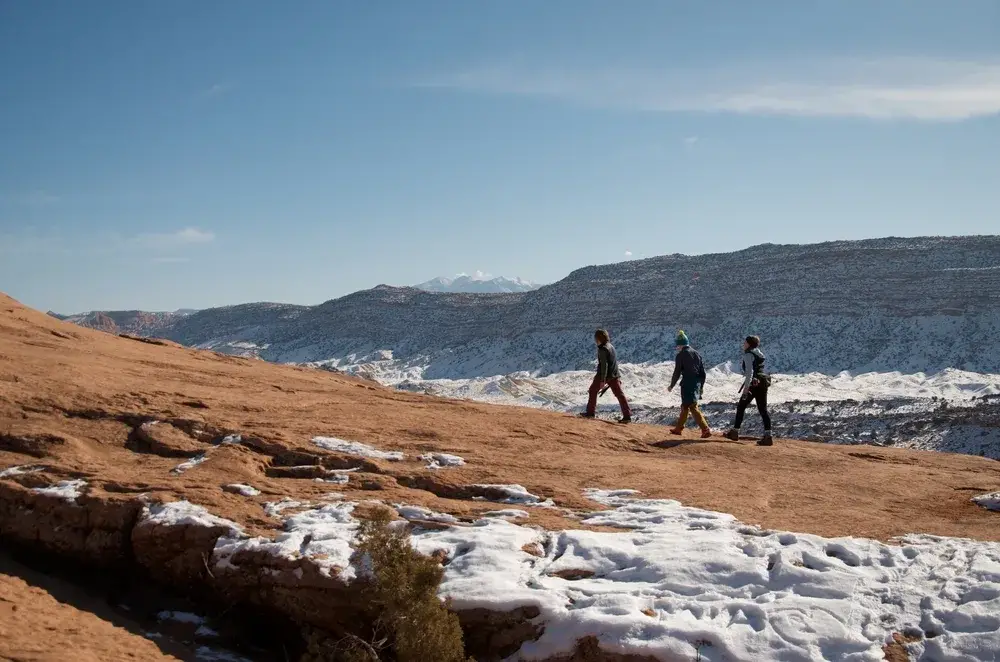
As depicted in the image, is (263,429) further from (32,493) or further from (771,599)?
(771,599)

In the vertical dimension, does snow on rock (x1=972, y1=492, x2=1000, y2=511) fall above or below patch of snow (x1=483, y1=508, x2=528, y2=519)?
above

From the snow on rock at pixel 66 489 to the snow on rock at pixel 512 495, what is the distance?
366 cm

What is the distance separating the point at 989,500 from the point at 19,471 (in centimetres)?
946

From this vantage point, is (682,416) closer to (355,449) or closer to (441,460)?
(441,460)

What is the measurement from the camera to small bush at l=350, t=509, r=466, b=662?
16.5ft

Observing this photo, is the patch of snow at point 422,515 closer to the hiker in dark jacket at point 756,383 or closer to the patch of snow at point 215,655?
the patch of snow at point 215,655

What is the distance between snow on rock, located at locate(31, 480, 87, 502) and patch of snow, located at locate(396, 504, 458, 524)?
9.30ft

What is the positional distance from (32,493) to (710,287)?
6185 centimetres

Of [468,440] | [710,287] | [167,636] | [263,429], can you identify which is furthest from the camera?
[710,287]

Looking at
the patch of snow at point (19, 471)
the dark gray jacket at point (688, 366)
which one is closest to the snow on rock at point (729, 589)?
the patch of snow at point (19, 471)

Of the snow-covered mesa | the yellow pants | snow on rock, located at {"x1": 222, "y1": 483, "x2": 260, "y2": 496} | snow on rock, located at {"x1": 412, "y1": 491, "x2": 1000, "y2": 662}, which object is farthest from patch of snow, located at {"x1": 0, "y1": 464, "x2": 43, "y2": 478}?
the snow-covered mesa

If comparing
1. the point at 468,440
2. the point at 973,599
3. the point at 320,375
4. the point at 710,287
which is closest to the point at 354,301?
the point at 710,287

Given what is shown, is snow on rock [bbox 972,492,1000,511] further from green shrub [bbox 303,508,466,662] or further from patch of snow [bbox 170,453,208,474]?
patch of snow [bbox 170,453,208,474]

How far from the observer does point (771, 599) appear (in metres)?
5.43
